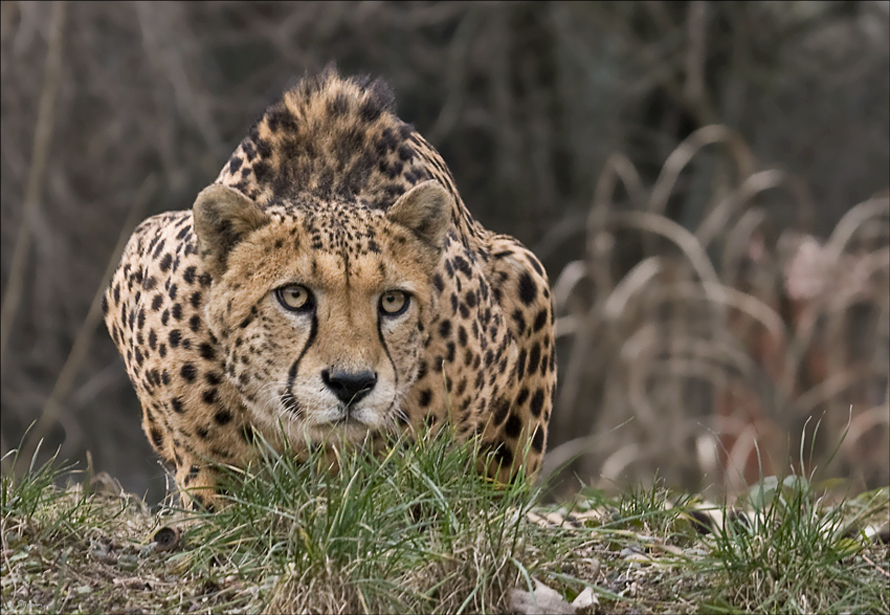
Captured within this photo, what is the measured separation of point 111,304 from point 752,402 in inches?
184

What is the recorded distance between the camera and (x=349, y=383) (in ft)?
9.56

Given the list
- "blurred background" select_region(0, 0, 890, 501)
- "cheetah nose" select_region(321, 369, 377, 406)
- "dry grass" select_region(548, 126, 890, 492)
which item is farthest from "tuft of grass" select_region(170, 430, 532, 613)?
"blurred background" select_region(0, 0, 890, 501)

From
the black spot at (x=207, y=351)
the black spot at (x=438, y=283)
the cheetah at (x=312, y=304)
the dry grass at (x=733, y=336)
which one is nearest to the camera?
the cheetah at (x=312, y=304)

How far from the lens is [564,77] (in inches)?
372

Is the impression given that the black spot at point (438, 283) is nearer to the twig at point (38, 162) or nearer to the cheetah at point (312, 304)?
the cheetah at point (312, 304)

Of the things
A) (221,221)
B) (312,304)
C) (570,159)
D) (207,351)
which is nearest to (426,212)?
(312,304)

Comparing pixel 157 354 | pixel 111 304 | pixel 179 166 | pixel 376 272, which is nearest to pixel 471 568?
pixel 376 272

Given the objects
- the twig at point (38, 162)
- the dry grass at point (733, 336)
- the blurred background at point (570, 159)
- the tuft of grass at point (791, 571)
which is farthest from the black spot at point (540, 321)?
the twig at point (38, 162)

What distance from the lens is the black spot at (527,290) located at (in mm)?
3988

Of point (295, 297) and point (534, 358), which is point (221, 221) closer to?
point (295, 297)

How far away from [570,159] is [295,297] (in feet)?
22.6

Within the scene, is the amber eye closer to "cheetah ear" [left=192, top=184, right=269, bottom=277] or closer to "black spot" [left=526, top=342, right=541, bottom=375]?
"cheetah ear" [left=192, top=184, right=269, bottom=277]

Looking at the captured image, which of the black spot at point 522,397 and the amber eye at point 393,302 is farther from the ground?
the amber eye at point 393,302

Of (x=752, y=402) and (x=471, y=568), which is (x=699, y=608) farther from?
(x=752, y=402)
